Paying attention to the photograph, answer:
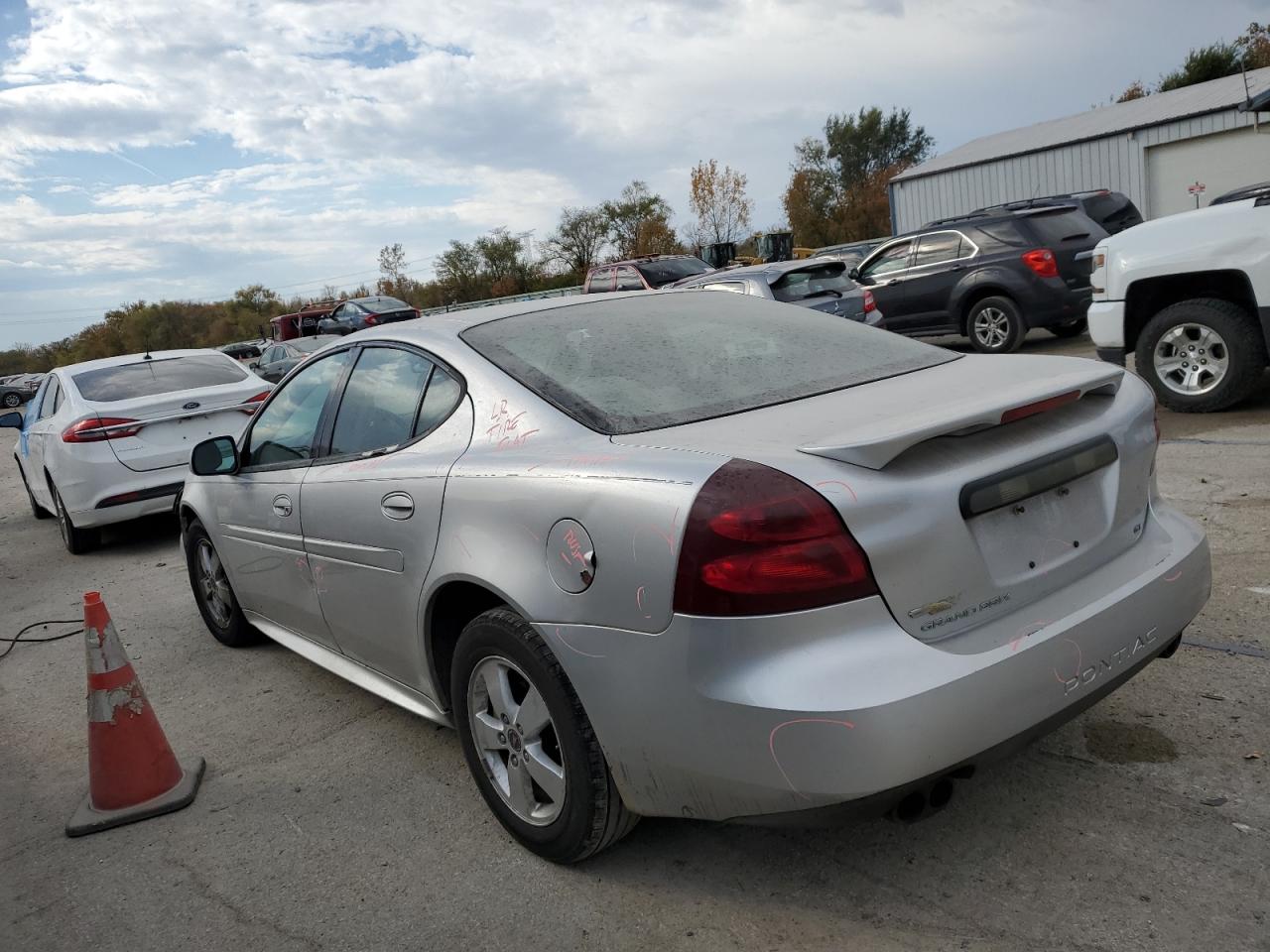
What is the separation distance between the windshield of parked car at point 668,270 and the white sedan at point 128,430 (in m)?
10.7

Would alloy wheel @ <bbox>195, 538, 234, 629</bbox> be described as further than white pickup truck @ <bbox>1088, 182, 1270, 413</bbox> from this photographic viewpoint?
No

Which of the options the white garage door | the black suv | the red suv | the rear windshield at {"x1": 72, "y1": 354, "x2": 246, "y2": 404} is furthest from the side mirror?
the white garage door

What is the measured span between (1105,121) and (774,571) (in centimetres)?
3489

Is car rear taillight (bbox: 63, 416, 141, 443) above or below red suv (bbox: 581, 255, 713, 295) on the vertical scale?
below

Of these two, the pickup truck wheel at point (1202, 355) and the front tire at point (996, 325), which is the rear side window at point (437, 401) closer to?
the pickup truck wheel at point (1202, 355)

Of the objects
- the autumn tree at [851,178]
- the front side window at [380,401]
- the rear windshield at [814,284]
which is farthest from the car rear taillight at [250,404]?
the autumn tree at [851,178]

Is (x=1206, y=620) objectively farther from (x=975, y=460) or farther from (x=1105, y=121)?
(x=1105, y=121)

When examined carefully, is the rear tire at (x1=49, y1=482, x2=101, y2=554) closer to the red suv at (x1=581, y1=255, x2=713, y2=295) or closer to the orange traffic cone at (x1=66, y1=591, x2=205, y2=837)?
the orange traffic cone at (x1=66, y1=591, x2=205, y2=837)

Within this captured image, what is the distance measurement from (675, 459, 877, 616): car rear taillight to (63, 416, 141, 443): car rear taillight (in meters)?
7.04

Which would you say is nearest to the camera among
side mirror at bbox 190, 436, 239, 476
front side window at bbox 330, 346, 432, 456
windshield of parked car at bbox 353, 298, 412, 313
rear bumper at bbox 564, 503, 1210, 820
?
rear bumper at bbox 564, 503, 1210, 820

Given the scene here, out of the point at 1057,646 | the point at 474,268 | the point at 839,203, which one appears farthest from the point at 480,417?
the point at 839,203

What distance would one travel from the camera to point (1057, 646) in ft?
7.79

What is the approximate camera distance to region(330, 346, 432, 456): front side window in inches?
133

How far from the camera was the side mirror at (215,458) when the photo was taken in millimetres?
4410
